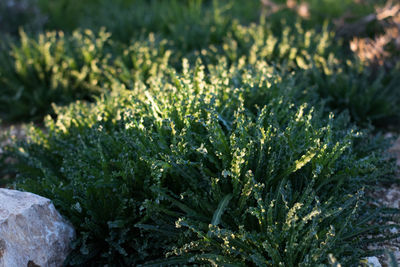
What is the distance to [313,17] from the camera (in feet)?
14.0

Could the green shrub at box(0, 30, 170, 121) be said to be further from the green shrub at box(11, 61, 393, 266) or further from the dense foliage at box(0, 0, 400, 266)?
the green shrub at box(11, 61, 393, 266)

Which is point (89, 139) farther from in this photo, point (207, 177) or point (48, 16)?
point (48, 16)

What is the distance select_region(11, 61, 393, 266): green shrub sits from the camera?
1746 mm

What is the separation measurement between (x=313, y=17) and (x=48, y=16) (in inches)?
132

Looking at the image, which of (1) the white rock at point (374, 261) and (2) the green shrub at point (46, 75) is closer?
(1) the white rock at point (374, 261)

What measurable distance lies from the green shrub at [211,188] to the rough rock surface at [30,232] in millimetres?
90

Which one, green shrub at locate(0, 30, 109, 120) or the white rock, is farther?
green shrub at locate(0, 30, 109, 120)

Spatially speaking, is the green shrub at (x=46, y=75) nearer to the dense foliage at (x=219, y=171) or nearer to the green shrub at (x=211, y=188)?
the dense foliage at (x=219, y=171)

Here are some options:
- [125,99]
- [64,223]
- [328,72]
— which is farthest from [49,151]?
[328,72]

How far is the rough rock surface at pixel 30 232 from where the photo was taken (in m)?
1.70

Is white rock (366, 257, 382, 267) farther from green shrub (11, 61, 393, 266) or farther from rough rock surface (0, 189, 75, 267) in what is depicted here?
rough rock surface (0, 189, 75, 267)

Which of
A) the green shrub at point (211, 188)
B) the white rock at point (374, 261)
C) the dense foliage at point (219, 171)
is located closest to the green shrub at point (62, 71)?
the dense foliage at point (219, 171)

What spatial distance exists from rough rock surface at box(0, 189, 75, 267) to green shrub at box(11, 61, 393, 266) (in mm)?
90

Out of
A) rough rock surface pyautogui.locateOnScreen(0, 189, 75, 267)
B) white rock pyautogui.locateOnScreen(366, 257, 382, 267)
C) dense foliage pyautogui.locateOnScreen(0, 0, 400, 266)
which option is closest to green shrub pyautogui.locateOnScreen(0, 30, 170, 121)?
dense foliage pyautogui.locateOnScreen(0, 0, 400, 266)
